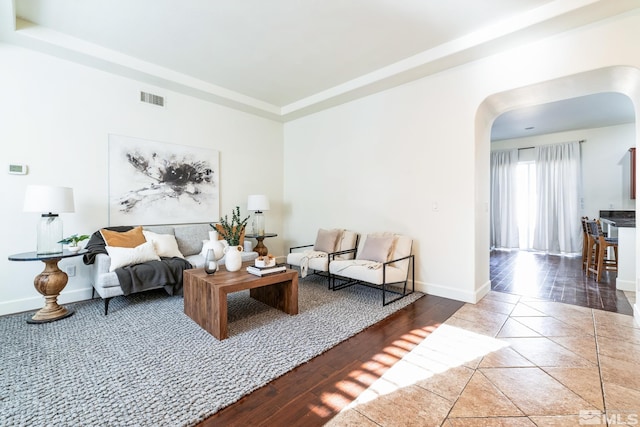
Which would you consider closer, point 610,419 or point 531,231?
point 610,419

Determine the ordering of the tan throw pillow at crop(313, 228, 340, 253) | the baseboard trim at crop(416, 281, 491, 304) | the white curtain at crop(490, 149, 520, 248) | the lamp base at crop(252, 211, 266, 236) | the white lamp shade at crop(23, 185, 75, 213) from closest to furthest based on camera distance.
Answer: the white lamp shade at crop(23, 185, 75, 213)
the baseboard trim at crop(416, 281, 491, 304)
the tan throw pillow at crop(313, 228, 340, 253)
the lamp base at crop(252, 211, 266, 236)
the white curtain at crop(490, 149, 520, 248)

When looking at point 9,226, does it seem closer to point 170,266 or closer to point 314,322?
point 170,266

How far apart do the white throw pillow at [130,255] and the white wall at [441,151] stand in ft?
8.98

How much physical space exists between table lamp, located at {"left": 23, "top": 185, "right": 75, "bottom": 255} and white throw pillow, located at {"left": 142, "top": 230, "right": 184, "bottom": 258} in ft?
2.85

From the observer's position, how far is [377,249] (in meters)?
3.83

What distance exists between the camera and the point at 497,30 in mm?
2906

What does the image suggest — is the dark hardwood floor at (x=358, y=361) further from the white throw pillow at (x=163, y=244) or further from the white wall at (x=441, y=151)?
→ the white throw pillow at (x=163, y=244)

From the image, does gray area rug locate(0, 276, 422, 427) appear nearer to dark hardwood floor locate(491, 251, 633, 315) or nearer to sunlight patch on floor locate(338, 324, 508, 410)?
sunlight patch on floor locate(338, 324, 508, 410)

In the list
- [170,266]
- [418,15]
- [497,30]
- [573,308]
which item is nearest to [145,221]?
[170,266]

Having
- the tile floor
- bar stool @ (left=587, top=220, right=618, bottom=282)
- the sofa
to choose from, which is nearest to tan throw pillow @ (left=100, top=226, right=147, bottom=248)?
the sofa

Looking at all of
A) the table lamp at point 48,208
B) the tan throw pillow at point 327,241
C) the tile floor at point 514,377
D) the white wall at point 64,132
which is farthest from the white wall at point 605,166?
the table lamp at point 48,208

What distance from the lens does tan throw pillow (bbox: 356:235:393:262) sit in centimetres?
376

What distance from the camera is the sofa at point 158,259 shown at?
3037mm

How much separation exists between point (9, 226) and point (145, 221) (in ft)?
4.24
